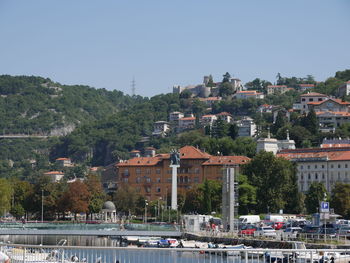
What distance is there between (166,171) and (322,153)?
26680 millimetres

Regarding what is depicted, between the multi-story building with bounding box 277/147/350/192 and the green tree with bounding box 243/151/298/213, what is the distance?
11.1 m

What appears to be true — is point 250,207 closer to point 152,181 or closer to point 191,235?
point 191,235

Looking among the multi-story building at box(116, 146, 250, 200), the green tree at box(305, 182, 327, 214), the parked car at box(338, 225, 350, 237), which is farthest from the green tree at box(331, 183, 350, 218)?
the multi-story building at box(116, 146, 250, 200)

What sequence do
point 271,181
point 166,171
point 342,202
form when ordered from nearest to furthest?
point 342,202, point 271,181, point 166,171

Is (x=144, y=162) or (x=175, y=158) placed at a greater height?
(x=144, y=162)

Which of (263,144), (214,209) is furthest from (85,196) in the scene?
(263,144)

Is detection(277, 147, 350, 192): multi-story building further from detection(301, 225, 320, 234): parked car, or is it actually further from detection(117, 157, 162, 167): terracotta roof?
detection(301, 225, 320, 234): parked car

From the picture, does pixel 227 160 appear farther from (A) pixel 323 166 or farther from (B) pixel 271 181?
(B) pixel 271 181

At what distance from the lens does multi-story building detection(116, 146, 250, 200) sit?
138 metres

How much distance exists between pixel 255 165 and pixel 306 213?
9.85 metres

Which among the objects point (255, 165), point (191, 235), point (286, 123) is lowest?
point (191, 235)

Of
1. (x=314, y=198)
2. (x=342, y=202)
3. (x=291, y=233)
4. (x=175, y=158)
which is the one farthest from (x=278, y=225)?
(x=175, y=158)

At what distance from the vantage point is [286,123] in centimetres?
16788

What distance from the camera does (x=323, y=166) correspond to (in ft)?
422
